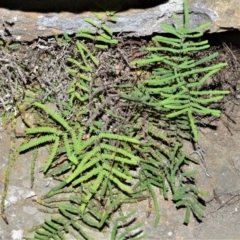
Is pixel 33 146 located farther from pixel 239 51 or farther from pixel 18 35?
pixel 239 51

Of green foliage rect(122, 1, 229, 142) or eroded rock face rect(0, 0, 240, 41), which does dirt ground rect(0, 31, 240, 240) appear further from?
eroded rock face rect(0, 0, 240, 41)

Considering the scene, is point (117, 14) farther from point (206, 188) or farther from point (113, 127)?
point (206, 188)

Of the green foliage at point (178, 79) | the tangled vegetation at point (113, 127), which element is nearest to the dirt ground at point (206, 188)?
the tangled vegetation at point (113, 127)

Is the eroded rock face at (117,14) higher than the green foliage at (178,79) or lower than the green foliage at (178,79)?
higher

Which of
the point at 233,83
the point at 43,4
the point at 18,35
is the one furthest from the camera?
the point at 233,83

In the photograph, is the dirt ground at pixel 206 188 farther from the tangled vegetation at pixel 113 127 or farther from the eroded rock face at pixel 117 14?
the eroded rock face at pixel 117 14

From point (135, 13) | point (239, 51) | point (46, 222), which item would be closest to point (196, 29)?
point (135, 13)
